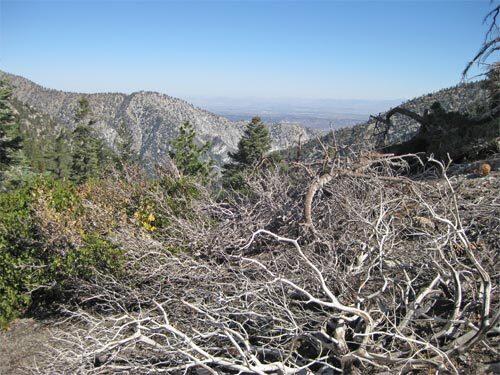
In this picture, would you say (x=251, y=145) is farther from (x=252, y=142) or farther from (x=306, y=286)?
(x=306, y=286)

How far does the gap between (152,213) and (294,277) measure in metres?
2.97

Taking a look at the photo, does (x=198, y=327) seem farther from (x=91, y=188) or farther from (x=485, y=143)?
(x=485, y=143)

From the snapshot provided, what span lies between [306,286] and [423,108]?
28803 millimetres

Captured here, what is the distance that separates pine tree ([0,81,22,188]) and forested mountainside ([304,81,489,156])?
13441 mm

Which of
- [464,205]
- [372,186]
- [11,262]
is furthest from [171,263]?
[464,205]

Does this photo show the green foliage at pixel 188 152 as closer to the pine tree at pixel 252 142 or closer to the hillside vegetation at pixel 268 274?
the pine tree at pixel 252 142

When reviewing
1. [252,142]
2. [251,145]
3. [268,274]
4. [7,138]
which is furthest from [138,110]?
[268,274]

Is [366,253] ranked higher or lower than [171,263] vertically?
higher

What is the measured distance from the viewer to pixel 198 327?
392cm

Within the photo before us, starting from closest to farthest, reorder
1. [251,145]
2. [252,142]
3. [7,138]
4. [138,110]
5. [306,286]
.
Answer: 1. [306,286]
2. [7,138]
3. [251,145]
4. [252,142]
5. [138,110]

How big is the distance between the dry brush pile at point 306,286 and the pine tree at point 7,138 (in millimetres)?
13816

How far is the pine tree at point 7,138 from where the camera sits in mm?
17359

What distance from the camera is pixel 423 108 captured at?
95.1 feet

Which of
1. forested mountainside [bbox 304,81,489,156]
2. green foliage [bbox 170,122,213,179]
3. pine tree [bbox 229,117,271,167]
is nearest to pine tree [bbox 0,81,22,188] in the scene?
green foliage [bbox 170,122,213,179]
